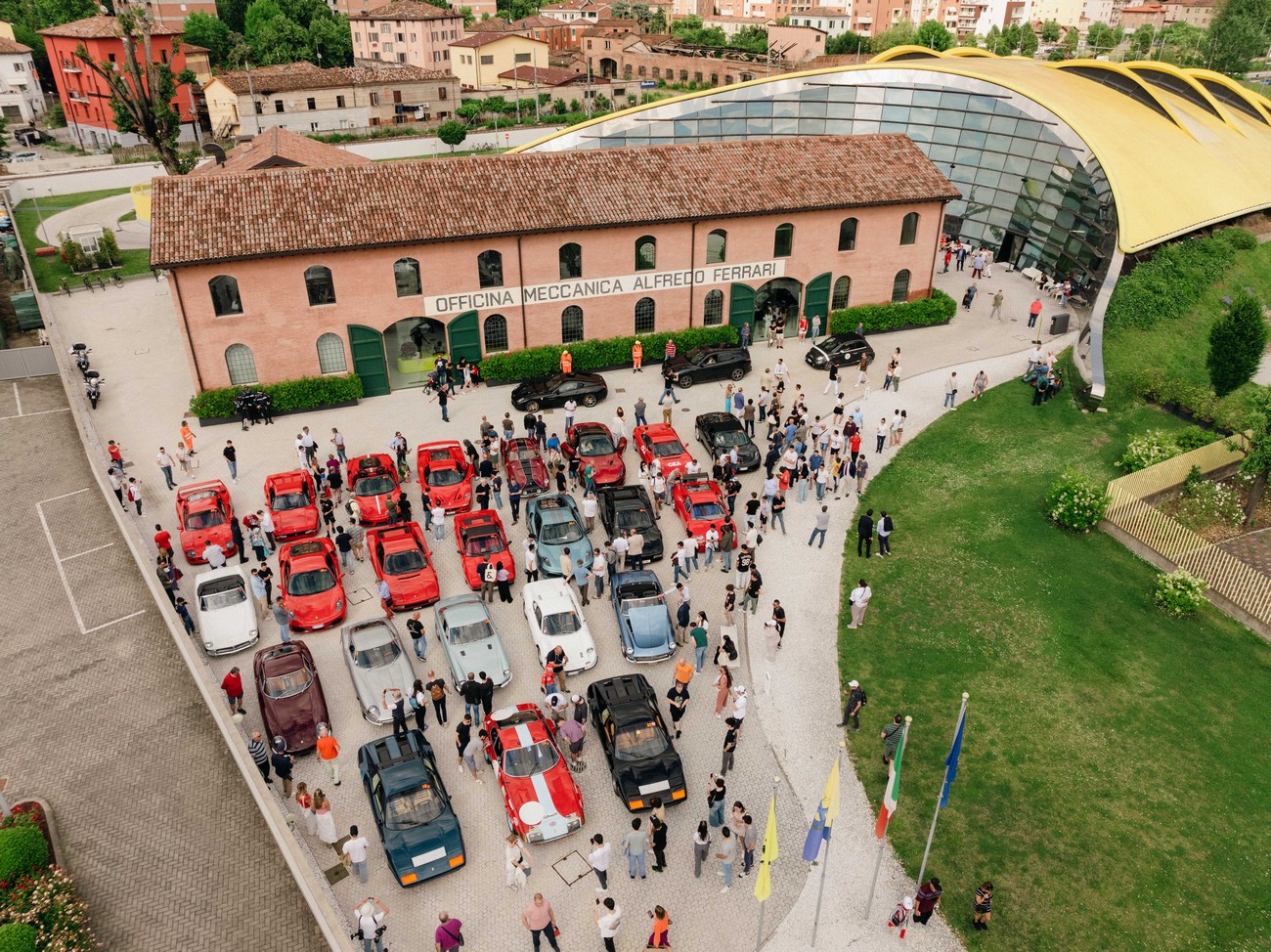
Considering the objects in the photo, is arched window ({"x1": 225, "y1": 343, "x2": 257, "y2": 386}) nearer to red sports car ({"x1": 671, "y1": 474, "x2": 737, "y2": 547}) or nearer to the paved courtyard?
the paved courtyard

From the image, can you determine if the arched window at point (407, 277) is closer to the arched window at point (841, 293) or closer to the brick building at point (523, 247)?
the brick building at point (523, 247)

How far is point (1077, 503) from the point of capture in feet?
83.3

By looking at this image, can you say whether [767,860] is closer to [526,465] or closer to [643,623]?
[643,623]

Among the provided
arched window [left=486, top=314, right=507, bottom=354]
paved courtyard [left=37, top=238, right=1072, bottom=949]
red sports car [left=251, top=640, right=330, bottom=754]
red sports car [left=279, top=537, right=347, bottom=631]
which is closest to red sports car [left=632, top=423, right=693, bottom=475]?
paved courtyard [left=37, top=238, right=1072, bottom=949]

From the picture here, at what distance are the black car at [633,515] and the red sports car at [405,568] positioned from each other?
501cm

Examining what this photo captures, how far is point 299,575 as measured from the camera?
22.4 meters

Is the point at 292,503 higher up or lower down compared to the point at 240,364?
lower down

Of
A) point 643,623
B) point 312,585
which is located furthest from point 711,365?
point 312,585

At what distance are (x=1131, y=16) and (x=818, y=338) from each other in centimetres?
19161

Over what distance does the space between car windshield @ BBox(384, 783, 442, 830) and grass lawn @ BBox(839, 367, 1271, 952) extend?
823 centimetres

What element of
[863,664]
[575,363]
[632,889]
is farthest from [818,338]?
[632,889]

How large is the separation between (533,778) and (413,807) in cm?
225

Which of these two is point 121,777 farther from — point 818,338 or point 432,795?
point 818,338

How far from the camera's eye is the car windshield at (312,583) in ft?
72.8
